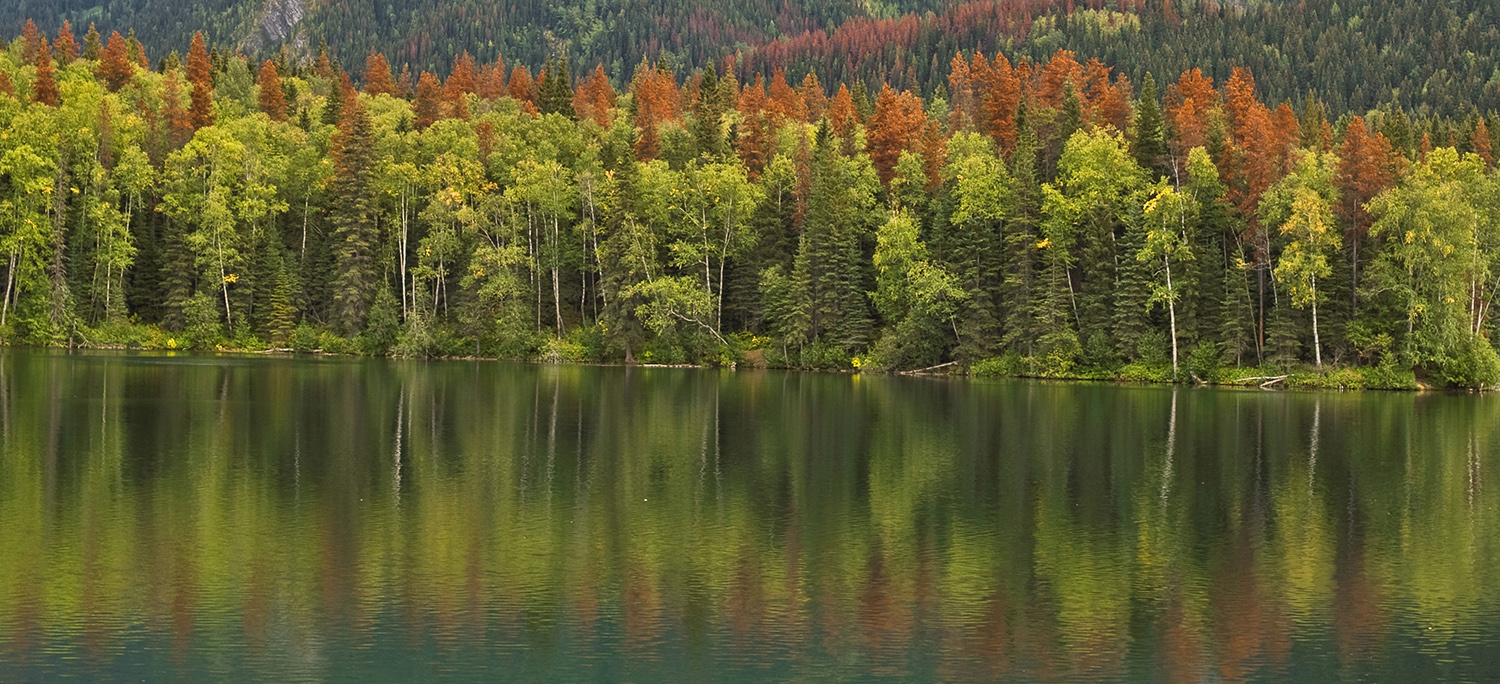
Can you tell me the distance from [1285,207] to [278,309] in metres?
74.2

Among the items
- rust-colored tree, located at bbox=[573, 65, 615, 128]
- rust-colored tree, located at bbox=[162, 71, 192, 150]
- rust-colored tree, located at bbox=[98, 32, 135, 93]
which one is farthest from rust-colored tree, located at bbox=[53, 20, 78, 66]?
rust-colored tree, located at bbox=[573, 65, 615, 128]

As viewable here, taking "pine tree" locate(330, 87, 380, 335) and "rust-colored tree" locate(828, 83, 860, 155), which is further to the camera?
"rust-colored tree" locate(828, 83, 860, 155)

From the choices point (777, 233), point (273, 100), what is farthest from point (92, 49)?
point (777, 233)

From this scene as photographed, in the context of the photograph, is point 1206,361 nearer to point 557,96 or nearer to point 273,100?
point 557,96

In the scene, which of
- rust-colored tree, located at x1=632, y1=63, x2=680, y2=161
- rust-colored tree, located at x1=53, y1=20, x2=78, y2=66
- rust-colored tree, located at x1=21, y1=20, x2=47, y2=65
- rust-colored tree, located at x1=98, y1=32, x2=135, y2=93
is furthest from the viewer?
rust-colored tree, located at x1=53, y1=20, x2=78, y2=66

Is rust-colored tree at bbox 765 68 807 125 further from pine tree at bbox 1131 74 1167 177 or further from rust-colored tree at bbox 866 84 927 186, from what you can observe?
pine tree at bbox 1131 74 1167 177

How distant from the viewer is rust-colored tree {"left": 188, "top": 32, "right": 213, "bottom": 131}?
382ft

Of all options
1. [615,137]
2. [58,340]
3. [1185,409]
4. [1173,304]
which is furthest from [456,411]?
[615,137]

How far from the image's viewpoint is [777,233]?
10144 cm

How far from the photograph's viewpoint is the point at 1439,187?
7762 centimetres

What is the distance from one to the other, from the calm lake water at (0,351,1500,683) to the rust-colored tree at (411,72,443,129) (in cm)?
7685

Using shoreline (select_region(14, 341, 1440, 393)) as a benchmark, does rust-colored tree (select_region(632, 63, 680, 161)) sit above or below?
above

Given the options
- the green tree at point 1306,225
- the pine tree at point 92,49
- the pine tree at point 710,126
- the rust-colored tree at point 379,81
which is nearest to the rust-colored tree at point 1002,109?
the pine tree at point 710,126

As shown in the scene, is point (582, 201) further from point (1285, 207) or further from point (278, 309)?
point (1285, 207)
